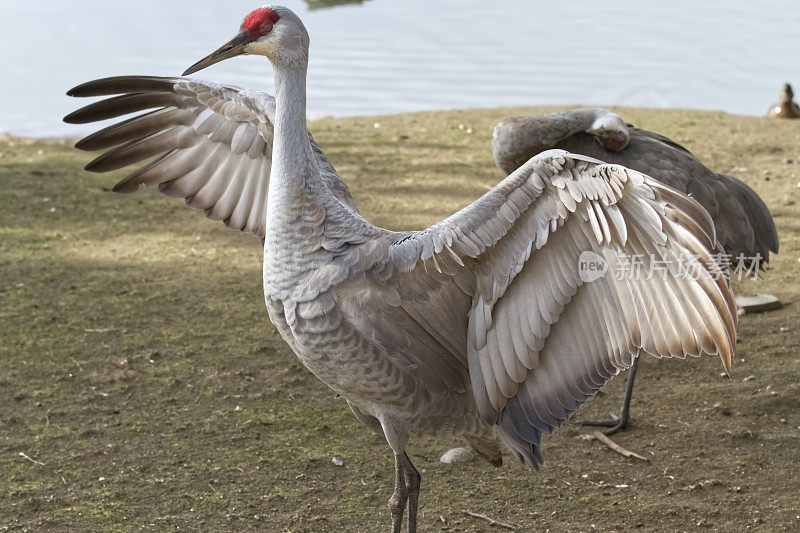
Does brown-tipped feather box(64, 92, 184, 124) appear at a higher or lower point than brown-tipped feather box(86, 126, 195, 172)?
higher

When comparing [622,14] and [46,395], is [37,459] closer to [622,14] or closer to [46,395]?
[46,395]

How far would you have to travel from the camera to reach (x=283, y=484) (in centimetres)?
405

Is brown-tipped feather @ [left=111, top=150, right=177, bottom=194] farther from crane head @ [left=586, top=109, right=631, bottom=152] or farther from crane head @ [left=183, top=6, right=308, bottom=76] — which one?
→ crane head @ [left=586, top=109, right=631, bottom=152]

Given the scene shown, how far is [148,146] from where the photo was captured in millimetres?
4180

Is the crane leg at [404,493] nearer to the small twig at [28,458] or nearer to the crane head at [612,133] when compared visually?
the small twig at [28,458]

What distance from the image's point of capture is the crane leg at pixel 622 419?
175 inches

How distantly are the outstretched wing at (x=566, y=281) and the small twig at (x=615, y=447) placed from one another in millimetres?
1052

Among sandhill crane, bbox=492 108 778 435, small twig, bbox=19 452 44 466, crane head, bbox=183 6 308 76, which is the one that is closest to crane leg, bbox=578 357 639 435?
sandhill crane, bbox=492 108 778 435

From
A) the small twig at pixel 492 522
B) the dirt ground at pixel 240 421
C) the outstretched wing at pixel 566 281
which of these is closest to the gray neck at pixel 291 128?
the outstretched wing at pixel 566 281

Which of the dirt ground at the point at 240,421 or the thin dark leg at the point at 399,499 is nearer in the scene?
the thin dark leg at the point at 399,499

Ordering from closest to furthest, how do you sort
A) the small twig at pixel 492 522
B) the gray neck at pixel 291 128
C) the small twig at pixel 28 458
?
the gray neck at pixel 291 128
the small twig at pixel 492 522
the small twig at pixel 28 458

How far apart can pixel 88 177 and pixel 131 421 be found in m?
3.49

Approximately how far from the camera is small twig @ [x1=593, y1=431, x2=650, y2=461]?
4.27 m

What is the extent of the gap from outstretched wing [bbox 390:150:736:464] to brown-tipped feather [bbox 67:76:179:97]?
144cm
